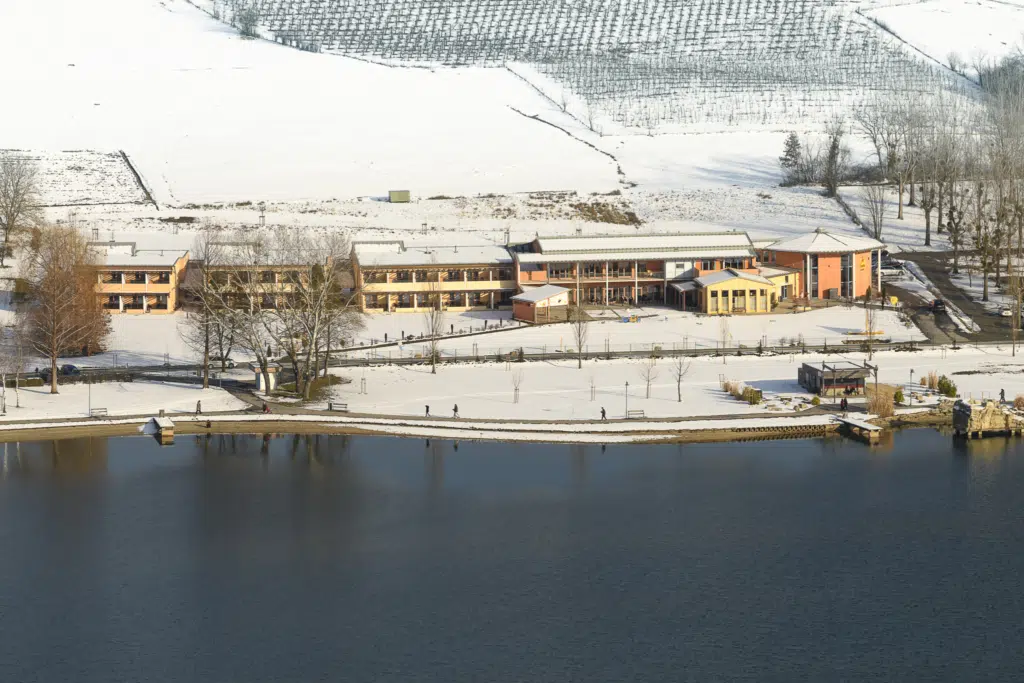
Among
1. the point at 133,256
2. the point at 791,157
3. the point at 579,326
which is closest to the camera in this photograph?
the point at 579,326

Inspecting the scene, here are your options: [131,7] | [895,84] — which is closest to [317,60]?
[131,7]

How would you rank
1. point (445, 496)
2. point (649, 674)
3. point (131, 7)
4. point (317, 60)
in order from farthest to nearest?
point (131, 7) → point (317, 60) → point (445, 496) → point (649, 674)

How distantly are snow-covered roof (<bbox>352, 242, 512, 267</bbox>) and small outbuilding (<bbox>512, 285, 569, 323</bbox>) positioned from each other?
14.0 feet

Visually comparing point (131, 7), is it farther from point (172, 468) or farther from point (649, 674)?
point (649, 674)

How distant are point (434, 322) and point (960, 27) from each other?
101 metres

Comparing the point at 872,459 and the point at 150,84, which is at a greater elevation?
the point at 150,84

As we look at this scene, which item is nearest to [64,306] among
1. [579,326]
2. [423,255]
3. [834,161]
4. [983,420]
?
[579,326]

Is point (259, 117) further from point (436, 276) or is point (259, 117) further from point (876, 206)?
point (436, 276)

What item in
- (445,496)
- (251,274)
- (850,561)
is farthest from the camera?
(251,274)

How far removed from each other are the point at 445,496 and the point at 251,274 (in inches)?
700

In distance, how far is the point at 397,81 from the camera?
137 m

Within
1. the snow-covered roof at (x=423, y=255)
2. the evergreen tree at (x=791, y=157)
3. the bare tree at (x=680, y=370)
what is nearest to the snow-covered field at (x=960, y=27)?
the evergreen tree at (x=791, y=157)

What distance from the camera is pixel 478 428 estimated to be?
5125 cm

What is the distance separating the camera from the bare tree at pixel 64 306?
5812cm
